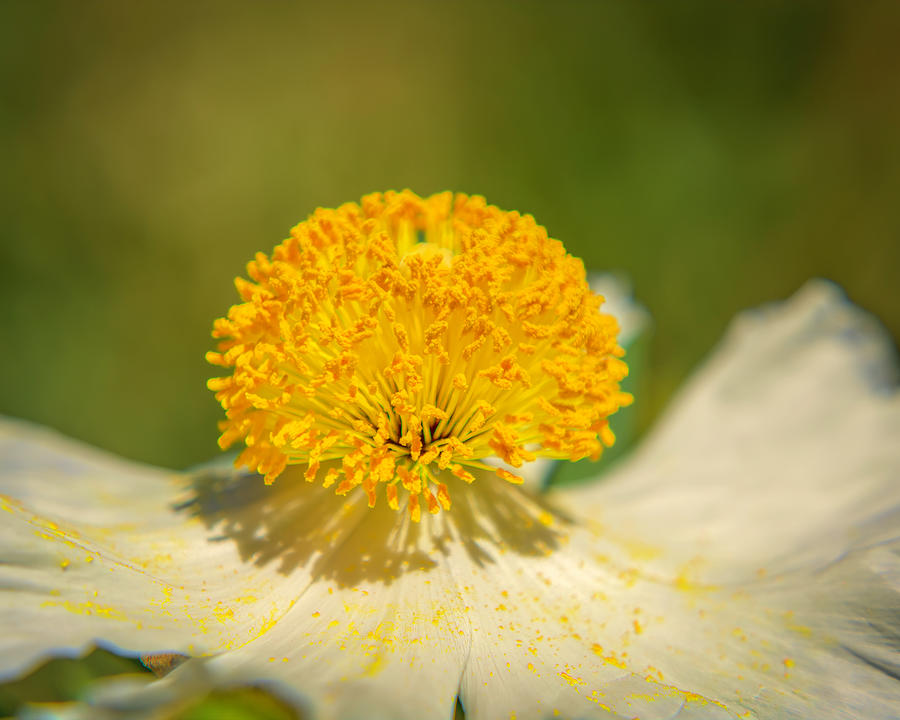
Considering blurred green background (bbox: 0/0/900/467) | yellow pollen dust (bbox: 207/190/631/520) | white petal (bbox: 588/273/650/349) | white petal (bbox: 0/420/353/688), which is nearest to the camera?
white petal (bbox: 0/420/353/688)

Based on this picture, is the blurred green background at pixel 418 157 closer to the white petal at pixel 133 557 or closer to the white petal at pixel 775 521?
the white petal at pixel 775 521

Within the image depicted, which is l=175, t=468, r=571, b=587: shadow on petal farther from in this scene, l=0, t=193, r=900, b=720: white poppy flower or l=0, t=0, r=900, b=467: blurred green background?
l=0, t=0, r=900, b=467: blurred green background

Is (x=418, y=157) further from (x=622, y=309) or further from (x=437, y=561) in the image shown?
(x=437, y=561)

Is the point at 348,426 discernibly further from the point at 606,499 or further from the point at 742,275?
the point at 742,275

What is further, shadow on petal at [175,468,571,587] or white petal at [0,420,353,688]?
shadow on petal at [175,468,571,587]

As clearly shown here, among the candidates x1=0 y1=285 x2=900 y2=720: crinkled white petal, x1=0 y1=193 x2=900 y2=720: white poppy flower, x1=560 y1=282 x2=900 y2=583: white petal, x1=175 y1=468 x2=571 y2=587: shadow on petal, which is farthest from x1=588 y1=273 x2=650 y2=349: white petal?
x1=175 y1=468 x2=571 y2=587: shadow on petal

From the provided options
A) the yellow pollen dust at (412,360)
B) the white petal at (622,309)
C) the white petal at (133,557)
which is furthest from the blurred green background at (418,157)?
the yellow pollen dust at (412,360)

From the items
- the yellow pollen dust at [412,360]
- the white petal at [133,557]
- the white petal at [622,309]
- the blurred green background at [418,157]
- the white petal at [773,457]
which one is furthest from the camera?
the blurred green background at [418,157]
